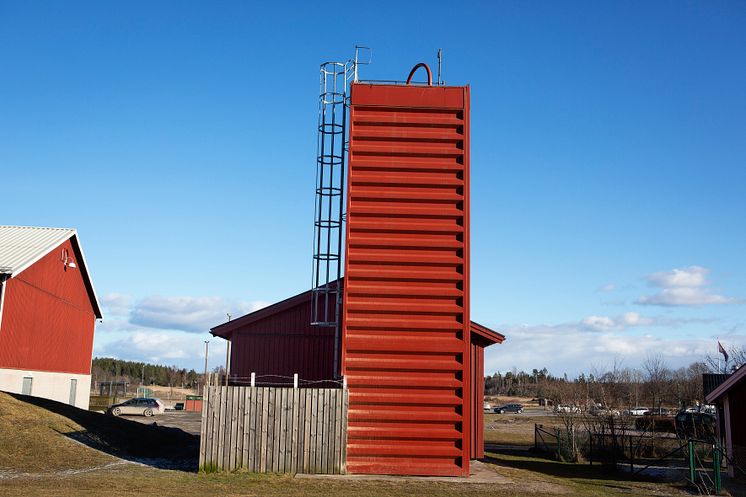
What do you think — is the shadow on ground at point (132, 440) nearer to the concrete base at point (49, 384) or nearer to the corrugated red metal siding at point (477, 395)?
the concrete base at point (49, 384)

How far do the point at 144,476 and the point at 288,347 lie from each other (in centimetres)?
750

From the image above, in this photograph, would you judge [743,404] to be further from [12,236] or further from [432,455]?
[12,236]

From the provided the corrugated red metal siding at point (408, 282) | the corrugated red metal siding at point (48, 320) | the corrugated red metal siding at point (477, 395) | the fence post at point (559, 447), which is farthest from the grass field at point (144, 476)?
the corrugated red metal siding at point (48, 320)

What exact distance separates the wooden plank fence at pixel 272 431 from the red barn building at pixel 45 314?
1639cm

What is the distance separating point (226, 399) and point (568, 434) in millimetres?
13156

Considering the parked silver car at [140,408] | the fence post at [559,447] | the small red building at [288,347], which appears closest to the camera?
the small red building at [288,347]

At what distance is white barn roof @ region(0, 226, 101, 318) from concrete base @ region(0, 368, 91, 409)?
4.38 metres

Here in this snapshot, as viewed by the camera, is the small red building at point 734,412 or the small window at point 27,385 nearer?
the small red building at point 734,412

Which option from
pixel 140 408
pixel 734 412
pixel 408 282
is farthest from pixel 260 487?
Result: pixel 140 408

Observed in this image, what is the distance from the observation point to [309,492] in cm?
1468

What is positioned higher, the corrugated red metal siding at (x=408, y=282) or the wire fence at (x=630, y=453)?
the corrugated red metal siding at (x=408, y=282)

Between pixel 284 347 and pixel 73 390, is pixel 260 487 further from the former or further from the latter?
pixel 73 390

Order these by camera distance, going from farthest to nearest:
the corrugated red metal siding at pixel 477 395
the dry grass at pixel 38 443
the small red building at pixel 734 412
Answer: the corrugated red metal siding at pixel 477 395 < the small red building at pixel 734 412 < the dry grass at pixel 38 443

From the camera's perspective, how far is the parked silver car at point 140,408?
51.0 m
